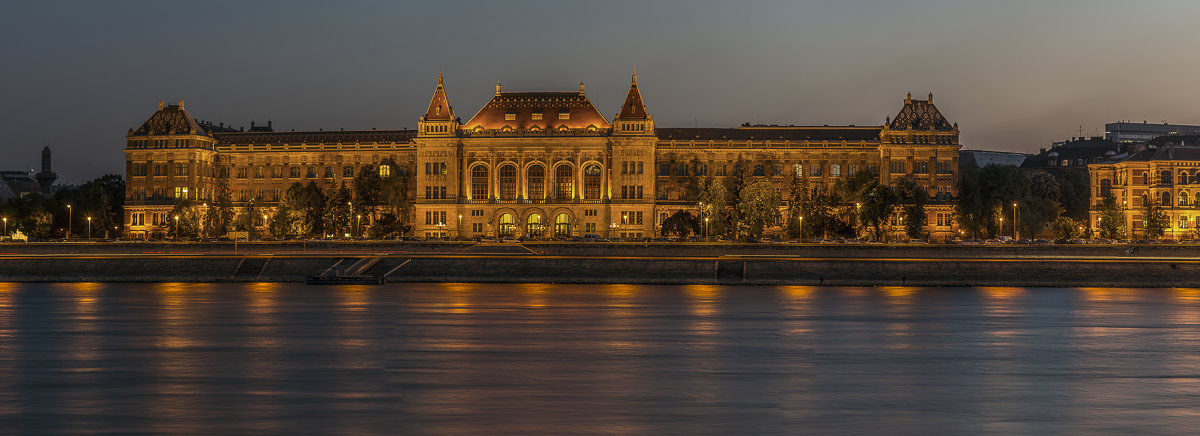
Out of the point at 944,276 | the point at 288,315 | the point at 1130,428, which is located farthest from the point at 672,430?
the point at 944,276

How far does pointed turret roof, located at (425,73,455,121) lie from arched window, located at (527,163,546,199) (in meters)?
13.3

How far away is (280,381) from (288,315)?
941 inches

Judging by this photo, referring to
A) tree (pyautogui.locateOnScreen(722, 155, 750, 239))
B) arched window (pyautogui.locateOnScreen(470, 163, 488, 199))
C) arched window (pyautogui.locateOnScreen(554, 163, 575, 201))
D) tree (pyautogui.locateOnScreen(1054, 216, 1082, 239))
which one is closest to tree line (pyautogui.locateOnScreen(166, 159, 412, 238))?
arched window (pyautogui.locateOnScreen(470, 163, 488, 199))

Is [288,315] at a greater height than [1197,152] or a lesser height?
lesser

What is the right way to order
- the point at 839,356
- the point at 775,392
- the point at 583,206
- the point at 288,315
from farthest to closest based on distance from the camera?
the point at 583,206
the point at 288,315
the point at 839,356
the point at 775,392

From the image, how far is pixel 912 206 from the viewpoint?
145 meters

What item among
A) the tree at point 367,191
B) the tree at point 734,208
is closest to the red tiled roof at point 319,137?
the tree at point 367,191

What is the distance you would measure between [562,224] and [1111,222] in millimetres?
69194

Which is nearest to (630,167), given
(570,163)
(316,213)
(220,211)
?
(570,163)

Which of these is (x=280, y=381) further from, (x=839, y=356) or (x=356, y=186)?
(x=356, y=186)

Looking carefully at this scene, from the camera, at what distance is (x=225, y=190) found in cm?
17238

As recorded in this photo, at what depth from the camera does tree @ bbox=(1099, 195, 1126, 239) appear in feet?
485

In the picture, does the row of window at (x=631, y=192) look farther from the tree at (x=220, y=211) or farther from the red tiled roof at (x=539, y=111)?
the tree at (x=220, y=211)

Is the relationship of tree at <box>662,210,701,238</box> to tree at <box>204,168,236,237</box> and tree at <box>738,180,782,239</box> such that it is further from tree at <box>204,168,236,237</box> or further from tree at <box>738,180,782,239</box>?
tree at <box>204,168,236,237</box>
